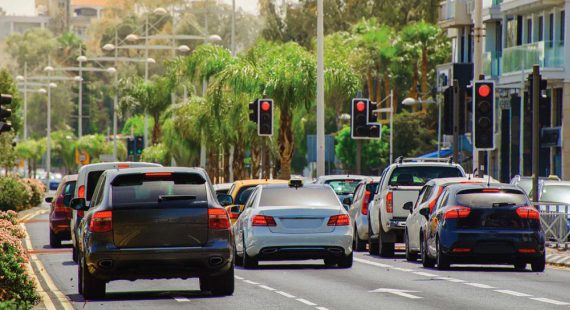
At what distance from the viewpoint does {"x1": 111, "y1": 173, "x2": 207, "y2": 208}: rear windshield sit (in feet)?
66.7

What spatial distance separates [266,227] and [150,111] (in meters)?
71.6

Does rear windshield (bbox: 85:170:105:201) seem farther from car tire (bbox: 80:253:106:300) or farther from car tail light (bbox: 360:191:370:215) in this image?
car tire (bbox: 80:253:106:300)

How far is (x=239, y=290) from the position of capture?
73.0ft

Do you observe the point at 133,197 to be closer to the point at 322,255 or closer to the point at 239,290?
the point at 239,290

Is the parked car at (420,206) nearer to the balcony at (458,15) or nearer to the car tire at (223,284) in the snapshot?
the car tire at (223,284)

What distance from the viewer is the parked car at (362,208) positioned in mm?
33794

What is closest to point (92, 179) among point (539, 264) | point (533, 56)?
point (539, 264)

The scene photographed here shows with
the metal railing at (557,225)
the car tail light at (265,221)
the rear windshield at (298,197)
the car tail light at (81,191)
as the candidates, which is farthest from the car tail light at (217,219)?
the metal railing at (557,225)

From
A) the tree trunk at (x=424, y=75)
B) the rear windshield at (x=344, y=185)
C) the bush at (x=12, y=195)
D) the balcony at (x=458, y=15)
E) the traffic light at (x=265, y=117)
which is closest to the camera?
the rear windshield at (x=344, y=185)

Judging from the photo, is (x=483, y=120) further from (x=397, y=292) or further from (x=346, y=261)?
(x=397, y=292)

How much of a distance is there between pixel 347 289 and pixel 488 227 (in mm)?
4837

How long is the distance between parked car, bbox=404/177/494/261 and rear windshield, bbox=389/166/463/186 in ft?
3.63

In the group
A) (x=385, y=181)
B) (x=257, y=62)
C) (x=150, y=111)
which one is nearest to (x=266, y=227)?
(x=385, y=181)

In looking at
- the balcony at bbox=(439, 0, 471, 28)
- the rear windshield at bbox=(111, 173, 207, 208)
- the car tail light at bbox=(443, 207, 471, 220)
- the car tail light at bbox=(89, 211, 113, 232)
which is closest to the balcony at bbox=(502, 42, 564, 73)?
the balcony at bbox=(439, 0, 471, 28)
